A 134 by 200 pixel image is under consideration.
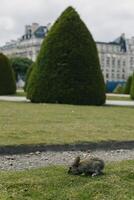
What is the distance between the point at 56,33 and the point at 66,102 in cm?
422

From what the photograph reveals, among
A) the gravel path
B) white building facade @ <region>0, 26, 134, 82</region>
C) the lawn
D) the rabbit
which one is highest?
white building facade @ <region>0, 26, 134, 82</region>

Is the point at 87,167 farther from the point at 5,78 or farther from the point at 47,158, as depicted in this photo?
the point at 5,78

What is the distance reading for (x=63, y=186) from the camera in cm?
733

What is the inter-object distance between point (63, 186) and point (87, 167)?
0.63m

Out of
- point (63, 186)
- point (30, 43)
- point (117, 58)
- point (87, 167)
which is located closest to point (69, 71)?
point (87, 167)

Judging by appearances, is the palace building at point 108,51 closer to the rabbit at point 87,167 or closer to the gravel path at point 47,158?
the gravel path at point 47,158

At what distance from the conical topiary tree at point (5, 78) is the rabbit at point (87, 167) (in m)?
35.0

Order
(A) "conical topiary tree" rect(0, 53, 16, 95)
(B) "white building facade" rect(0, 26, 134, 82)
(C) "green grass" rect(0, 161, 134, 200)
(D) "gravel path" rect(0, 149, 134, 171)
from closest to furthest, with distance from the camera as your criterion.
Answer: (C) "green grass" rect(0, 161, 134, 200) < (D) "gravel path" rect(0, 149, 134, 171) < (A) "conical topiary tree" rect(0, 53, 16, 95) < (B) "white building facade" rect(0, 26, 134, 82)

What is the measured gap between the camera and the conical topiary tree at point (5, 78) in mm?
42719

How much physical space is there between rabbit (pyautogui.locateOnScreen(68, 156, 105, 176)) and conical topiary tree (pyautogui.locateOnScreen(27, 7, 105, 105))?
21322mm

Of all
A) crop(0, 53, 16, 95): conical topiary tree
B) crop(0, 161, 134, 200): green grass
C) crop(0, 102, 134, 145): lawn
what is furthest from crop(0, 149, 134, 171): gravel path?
crop(0, 53, 16, 95): conical topiary tree

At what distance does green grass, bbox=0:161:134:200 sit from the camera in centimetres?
689

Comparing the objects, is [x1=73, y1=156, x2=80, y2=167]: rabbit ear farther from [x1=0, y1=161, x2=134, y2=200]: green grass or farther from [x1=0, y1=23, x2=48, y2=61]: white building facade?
[x1=0, y1=23, x2=48, y2=61]: white building facade

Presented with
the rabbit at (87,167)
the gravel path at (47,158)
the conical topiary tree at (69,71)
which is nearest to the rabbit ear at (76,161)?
the rabbit at (87,167)
